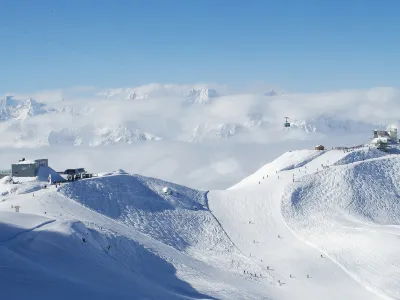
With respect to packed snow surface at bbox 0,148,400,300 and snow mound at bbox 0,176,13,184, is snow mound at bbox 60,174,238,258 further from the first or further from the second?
snow mound at bbox 0,176,13,184

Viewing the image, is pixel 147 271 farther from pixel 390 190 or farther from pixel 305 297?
pixel 390 190

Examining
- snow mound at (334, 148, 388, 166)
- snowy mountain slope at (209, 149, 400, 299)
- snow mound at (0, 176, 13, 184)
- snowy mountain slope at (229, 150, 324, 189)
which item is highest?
snow mound at (334, 148, 388, 166)

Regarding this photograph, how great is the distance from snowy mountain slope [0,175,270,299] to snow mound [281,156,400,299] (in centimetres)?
1233

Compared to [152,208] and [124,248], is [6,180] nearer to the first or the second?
[152,208]

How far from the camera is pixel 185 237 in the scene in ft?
261

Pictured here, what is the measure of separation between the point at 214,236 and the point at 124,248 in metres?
21.4

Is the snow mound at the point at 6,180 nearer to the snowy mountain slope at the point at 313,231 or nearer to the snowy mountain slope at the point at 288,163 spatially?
the snowy mountain slope at the point at 313,231

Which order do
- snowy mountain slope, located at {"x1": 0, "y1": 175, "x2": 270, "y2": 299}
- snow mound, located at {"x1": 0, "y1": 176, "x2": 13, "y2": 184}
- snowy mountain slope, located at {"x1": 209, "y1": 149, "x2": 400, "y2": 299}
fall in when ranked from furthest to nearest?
snow mound, located at {"x1": 0, "y1": 176, "x2": 13, "y2": 184}
snowy mountain slope, located at {"x1": 209, "y1": 149, "x2": 400, "y2": 299}
snowy mountain slope, located at {"x1": 0, "y1": 175, "x2": 270, "y2": 299}

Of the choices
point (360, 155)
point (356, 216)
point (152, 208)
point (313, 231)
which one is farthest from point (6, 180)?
point (360, 155)

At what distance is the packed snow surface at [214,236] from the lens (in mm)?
47547

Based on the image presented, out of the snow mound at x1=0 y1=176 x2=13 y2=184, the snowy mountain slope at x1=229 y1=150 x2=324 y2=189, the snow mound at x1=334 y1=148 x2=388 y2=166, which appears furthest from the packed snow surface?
the snowy mountain slope at x1=229 y1=150 x2=324 y2=189

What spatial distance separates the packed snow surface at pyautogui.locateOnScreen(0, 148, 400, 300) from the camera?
47547 mm

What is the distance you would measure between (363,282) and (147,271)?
84.5 feet

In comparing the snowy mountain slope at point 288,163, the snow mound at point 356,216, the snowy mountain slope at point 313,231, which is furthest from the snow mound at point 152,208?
the snowy mountain slope at point 288,163
